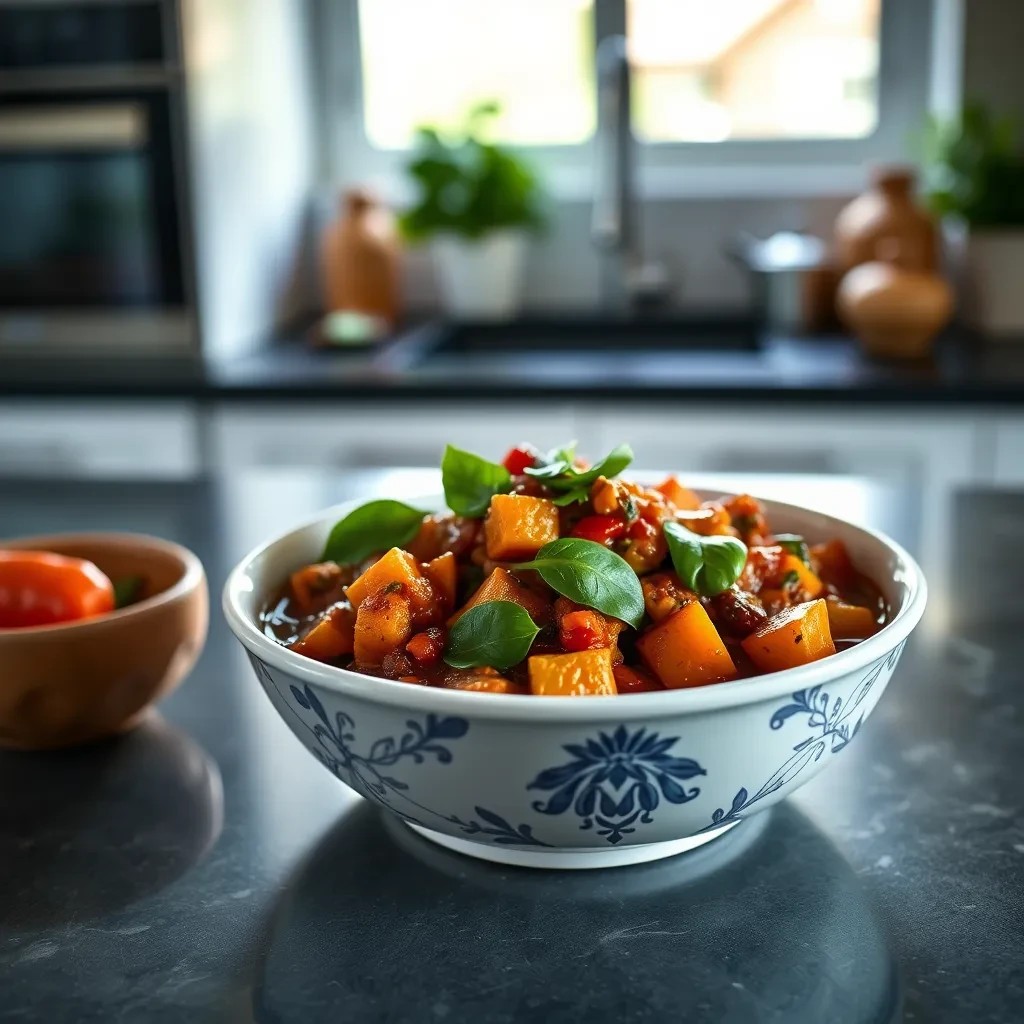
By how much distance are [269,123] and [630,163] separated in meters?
0.85

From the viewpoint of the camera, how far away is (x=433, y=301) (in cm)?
341

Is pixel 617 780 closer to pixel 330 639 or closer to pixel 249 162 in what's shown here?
pixel 330 639

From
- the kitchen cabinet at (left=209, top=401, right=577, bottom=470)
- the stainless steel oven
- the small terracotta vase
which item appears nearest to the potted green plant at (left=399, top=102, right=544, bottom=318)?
the stainless steel oven

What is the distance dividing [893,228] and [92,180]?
1723 mm

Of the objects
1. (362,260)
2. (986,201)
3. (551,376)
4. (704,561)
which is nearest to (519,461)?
(704,561)

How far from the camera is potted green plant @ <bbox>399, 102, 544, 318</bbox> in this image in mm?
3061

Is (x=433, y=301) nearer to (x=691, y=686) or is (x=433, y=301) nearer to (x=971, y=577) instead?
(x=971, y=577)

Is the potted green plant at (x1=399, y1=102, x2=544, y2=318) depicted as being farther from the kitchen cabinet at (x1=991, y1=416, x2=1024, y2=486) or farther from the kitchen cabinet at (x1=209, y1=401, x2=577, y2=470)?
the kitchen cabinet at (x1=991, y1=416, x2=1024, y2=486)

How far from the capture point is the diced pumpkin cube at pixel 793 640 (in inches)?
30.1

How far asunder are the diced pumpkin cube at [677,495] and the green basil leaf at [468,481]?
160 millimetres

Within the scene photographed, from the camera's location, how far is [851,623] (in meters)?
0.87

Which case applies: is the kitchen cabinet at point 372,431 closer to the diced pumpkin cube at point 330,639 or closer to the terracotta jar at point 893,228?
the terracotta jar at point 893,228

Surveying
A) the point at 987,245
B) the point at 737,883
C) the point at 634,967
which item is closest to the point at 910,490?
the point at 737,883

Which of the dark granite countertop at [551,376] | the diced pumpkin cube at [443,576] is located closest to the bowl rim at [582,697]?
the diced pumpkin cube at [443,576]
